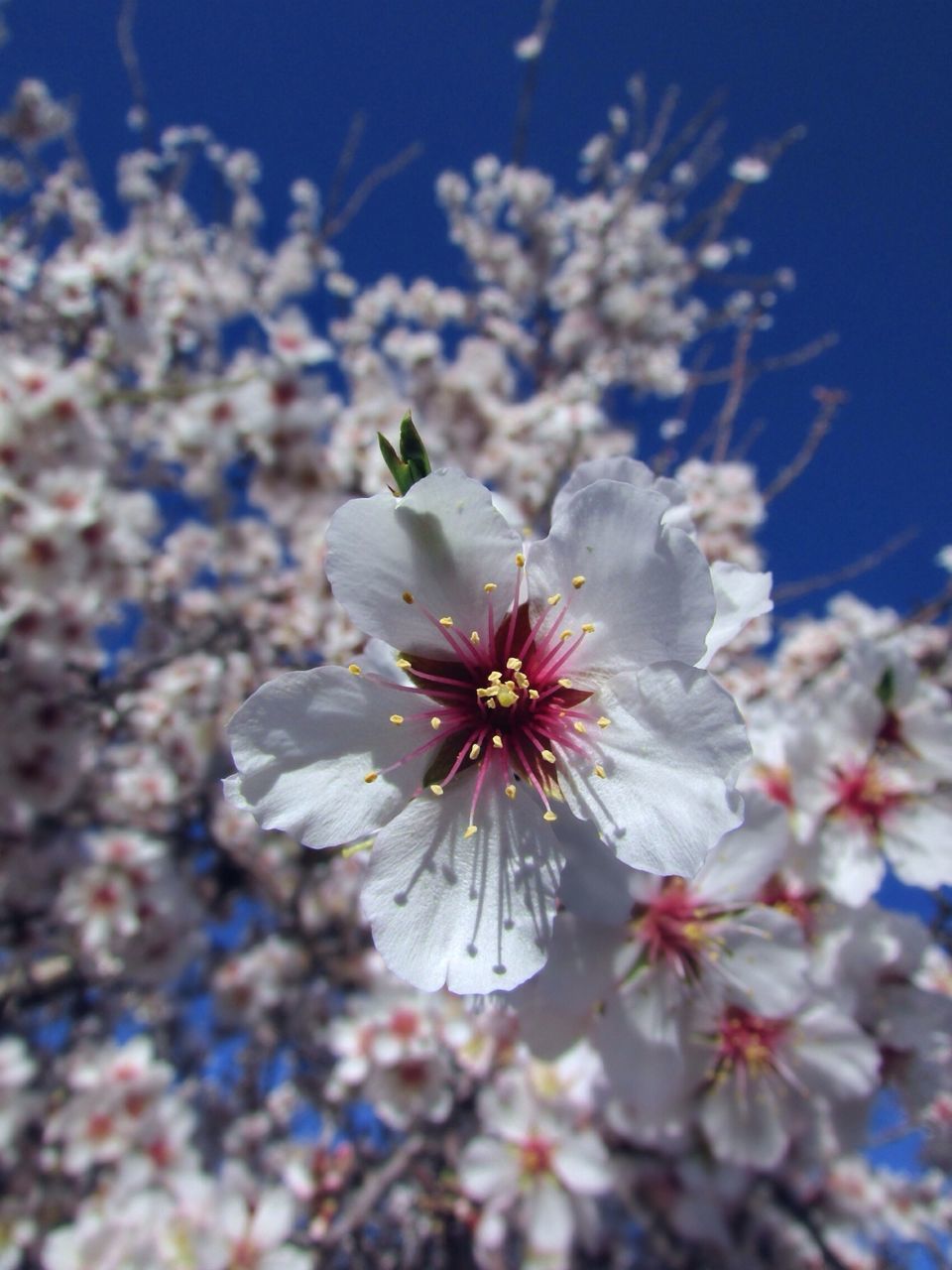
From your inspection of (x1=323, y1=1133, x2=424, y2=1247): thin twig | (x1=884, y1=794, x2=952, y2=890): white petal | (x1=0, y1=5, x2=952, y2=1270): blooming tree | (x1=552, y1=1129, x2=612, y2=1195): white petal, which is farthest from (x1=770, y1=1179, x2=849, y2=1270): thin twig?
(x1=323, y1=1133, x2=424, y2=1247): thin twig

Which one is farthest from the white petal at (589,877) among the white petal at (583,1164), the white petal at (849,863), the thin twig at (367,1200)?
the thin twig at (367,1200)

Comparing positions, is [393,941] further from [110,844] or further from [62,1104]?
[62,1104]

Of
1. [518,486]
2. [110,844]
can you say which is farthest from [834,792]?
[110,844]

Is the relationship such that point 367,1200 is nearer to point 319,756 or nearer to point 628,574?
point 319,756

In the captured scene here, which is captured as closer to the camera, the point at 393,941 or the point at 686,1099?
the point at 393,941

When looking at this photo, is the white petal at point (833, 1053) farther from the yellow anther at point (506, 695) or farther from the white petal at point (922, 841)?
the yellow anther at point (506, 695)

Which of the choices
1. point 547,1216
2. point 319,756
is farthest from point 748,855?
point 547,1216
